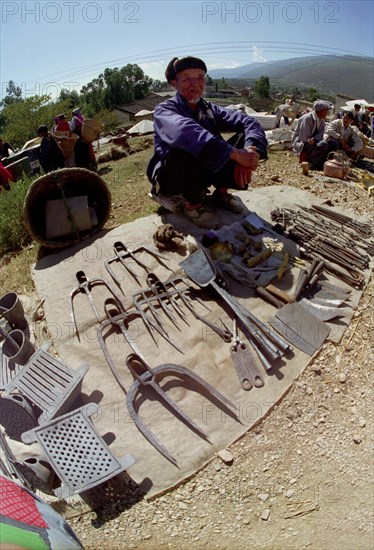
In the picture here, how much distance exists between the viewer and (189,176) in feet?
12.7

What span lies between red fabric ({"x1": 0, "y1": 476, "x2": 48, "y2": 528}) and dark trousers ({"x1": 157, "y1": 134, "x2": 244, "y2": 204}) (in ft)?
9.91

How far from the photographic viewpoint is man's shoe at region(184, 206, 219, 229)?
397 centimetres

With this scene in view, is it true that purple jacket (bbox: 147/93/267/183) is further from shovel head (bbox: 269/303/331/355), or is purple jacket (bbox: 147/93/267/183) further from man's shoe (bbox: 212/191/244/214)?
shovel head (bbox: 269/303/331/355)

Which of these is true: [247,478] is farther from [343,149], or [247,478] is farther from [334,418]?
[343,149]

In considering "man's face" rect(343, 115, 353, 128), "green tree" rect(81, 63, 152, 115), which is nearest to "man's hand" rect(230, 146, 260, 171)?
"man's face" rect(343, 115, 353, 128)

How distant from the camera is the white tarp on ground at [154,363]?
2156 mm

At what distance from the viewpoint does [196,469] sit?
206 centimetres

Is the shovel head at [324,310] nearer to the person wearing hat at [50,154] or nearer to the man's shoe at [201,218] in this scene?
the man's shoe at [201,218]

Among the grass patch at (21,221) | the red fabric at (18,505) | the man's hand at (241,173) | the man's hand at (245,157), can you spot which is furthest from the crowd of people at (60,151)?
the red fabric at (18,505)

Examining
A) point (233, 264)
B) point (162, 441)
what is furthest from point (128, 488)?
point (233, 264)

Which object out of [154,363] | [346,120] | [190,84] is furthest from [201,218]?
[346,120]

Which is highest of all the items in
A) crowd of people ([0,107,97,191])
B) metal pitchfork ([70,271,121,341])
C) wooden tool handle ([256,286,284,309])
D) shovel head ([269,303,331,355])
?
crowd of people ([0,107,97,191])

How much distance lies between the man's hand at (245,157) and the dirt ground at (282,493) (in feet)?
6.30

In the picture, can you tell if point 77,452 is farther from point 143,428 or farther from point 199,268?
point 199,268
